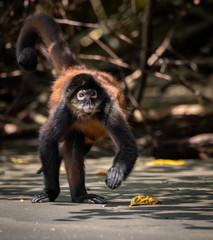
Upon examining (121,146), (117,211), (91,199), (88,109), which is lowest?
(91,199)

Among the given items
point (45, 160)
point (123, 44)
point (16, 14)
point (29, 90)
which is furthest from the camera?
point (29, 90)

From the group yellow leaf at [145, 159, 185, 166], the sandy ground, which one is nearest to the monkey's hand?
the sandy ground

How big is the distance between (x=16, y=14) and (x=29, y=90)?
401 cm

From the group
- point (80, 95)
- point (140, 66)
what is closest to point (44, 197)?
point (80, 95)

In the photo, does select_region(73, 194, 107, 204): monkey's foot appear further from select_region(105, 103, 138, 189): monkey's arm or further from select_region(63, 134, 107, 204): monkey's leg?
select_region(105, 103, 138, 189): monkey's arm

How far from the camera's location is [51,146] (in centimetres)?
598

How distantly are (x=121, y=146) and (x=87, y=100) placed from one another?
0.69 meters

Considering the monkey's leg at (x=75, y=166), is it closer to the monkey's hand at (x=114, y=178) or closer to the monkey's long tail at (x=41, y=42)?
the monkey's hand at (x=114, y=178)

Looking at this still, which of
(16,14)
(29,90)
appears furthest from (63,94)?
(29,90)

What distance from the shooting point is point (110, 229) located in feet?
13.9

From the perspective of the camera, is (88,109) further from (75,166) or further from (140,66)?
(140,66)

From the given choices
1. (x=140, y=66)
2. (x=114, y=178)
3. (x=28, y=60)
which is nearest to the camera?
(x=114, y=178)

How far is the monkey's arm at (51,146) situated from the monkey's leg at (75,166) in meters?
0.21

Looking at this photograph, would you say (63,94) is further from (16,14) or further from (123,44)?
(123,44)
